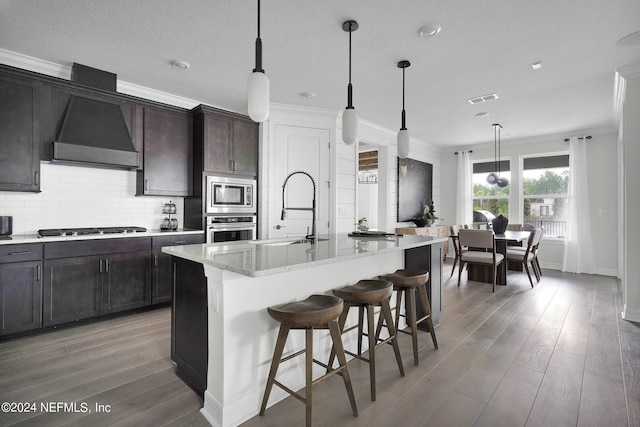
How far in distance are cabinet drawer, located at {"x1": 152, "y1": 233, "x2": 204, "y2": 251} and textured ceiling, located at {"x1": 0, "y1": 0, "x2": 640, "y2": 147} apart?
1781 millimetres

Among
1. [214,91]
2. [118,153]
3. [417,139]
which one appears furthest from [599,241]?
[118,153]

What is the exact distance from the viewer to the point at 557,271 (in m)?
5.84

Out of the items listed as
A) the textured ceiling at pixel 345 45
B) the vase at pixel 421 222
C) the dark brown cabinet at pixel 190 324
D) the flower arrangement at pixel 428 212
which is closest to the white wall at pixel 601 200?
the textured ceiling at pixel 345 45

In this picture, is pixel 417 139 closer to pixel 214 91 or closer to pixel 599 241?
pixel 599 241

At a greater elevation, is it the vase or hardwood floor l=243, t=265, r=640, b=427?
the vase

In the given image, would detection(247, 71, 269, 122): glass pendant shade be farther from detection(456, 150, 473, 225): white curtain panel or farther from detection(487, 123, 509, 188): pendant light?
detection(456, 150, 473, 225): white curtain panel

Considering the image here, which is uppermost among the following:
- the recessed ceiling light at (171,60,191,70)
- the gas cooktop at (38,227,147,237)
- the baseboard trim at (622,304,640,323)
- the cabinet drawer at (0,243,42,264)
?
the recessed ceiling light at (171,60,191,70)

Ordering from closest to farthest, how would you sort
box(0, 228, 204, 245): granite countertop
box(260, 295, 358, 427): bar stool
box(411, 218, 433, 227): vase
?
box(260, 295, 358, 427): bar stool, box(0, 228, 204, 245): granite countertop, box(411, 218, 433, 227): vase

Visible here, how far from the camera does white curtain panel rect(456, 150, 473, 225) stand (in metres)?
7.12

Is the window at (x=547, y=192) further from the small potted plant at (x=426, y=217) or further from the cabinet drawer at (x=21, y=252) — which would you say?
the cabinet drawer at (x=21, y=252)

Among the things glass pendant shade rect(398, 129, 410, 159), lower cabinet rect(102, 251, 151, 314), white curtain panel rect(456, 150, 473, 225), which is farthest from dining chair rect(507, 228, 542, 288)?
lower cabinet rect(102, 251, 151, 314)

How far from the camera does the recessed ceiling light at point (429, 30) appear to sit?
247 cm

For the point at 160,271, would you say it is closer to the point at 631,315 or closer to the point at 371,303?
the point at 371,303

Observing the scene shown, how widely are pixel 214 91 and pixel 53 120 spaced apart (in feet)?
5.40
